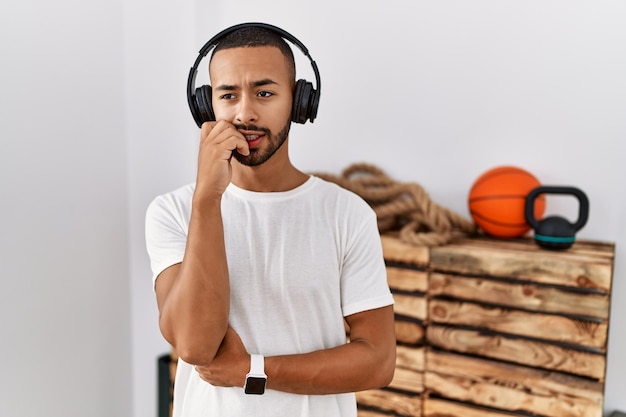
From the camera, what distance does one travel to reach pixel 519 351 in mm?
1896

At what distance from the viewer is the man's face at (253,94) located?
106 cm

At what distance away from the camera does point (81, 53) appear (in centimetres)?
239

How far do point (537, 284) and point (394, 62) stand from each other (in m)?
1.01

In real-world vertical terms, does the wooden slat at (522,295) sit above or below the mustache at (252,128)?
below

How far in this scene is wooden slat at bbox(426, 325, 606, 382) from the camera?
180 centimetres

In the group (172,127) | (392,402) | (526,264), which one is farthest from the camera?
(172,127)

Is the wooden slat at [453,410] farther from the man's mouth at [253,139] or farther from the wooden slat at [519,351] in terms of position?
the man's mouth at [253,139]

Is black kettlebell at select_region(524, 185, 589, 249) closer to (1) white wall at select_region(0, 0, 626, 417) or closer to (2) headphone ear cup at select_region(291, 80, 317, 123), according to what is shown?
(1) white wall at select_region(0, 0, 626, 417)

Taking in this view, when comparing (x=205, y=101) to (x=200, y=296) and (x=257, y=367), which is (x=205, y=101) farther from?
(x=257, y=367)

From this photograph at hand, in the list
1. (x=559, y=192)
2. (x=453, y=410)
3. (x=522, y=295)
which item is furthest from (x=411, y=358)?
(x=559, y=192)

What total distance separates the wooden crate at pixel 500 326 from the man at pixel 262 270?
877 mm

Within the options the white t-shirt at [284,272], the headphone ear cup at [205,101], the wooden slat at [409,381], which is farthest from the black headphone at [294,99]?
the wooden slat at [409,381]

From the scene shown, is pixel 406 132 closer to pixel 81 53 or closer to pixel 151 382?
pixel 81 53

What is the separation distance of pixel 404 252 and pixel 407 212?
0.20 m
